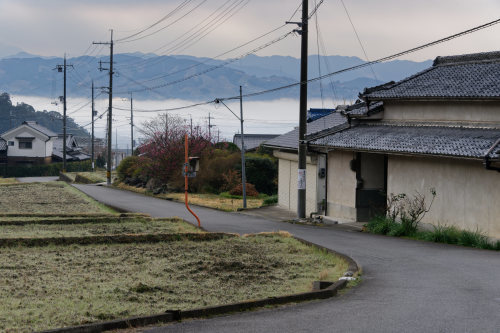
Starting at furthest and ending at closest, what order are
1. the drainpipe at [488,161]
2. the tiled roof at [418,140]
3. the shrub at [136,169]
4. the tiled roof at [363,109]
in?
the shrub at [136,169]
the tiled roof at [363,109]
the tiled roof at [418,140]
the drainpipe at [488,161]

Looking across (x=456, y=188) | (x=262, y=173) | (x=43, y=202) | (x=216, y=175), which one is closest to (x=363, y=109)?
(x=456, y=188)

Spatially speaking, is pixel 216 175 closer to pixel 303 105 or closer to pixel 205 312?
pixel 303 105

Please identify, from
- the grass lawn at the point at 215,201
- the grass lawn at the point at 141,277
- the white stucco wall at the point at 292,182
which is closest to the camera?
the grass lawn at the point at 141,277

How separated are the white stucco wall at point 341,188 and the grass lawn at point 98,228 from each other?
7.35 metres

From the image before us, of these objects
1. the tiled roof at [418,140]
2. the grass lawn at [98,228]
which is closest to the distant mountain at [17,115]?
the tiled roof at [418,140]

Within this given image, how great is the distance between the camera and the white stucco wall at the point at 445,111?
20.4m

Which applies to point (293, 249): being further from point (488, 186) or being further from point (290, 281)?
point (488, 186)

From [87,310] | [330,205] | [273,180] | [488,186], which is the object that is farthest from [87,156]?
[87,310]

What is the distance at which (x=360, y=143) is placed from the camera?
23.5 metres

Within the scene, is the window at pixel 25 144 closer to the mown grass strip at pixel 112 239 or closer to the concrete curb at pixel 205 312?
the mown grass strip at pixel 112 239

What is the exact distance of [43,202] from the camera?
31.3m

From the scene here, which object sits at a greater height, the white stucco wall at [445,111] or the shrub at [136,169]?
the white stucco wall at [445,111]

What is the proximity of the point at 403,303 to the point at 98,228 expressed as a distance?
12.6 meters

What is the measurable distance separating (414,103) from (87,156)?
8856 centimetres
